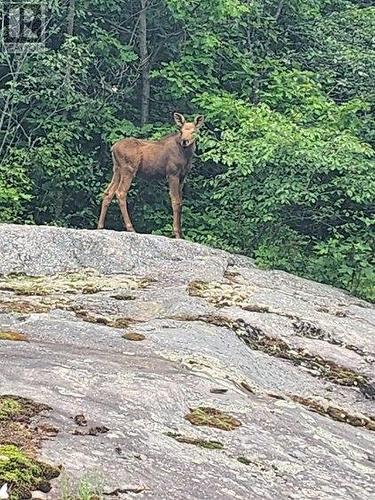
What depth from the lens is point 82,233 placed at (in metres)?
10.2

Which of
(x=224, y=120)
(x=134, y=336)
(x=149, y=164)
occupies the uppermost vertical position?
(x=224, y=120)

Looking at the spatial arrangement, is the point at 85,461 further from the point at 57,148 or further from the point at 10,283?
the point at 57,148

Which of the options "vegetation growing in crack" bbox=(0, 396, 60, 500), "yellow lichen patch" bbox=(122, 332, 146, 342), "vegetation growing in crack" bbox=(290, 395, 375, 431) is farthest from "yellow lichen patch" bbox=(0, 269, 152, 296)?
"vegetation growing in crack" bbox=(0, 396, 60, 500)

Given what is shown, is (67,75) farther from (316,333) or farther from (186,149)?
(316,333)

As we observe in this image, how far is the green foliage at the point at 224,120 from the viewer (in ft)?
41.7

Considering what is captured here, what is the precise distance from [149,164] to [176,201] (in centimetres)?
88

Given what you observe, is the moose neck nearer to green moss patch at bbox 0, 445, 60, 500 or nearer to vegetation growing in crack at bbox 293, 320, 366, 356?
vegetation growing in crack at bbox 293, 320, 366, 356

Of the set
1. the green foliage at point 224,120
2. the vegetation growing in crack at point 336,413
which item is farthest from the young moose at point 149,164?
the vegetation growing in crack at point 336,413

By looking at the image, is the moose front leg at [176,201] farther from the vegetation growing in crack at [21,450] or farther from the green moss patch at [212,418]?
the vegetation growing in crack at [21,450]

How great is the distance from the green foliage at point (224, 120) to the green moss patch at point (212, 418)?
25.0ft

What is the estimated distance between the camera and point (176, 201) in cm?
1237

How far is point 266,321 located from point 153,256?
2.85 meters

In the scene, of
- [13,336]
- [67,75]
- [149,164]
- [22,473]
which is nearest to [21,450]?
[22,473]

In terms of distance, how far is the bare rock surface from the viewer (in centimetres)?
373
